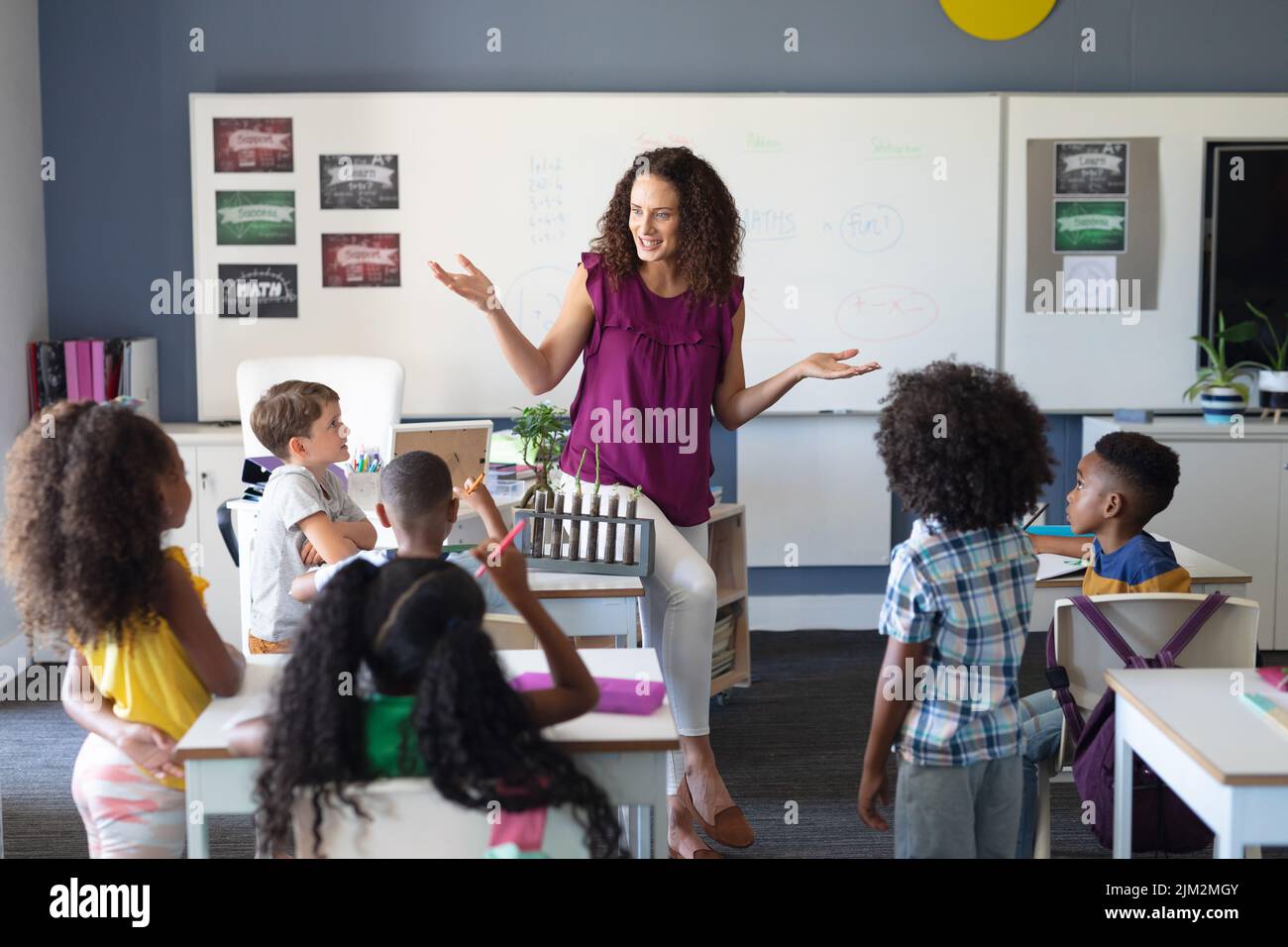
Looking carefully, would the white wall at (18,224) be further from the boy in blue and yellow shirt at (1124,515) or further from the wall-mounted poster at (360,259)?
the boy in blue and yellow shirt at (1124,515)

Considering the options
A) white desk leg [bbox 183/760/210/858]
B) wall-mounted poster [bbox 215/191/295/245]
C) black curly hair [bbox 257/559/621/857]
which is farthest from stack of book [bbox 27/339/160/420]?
black curly hair [bbox 257/559/621/857]

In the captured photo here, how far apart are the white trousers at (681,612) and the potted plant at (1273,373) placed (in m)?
3.06

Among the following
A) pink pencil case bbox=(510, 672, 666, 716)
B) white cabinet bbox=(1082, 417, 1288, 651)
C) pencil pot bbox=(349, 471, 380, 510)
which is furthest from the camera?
white cabinet bbox=(1082, 417, 1288, 651)

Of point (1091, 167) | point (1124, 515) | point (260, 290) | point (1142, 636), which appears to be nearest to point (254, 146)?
point (260, 290)

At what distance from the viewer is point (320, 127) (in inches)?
193

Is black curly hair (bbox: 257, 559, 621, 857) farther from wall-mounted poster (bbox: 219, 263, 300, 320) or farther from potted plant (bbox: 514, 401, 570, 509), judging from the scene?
wall-mounted poster (bbox: 219, 263, 300, 320)

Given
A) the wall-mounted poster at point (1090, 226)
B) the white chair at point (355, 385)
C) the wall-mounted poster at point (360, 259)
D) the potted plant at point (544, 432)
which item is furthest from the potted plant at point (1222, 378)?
the wall-mounted poster at point (360, 259)

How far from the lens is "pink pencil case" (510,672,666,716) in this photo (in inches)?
73.7

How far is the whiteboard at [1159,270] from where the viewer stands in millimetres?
5008

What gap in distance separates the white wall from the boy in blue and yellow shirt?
3.58 meters
